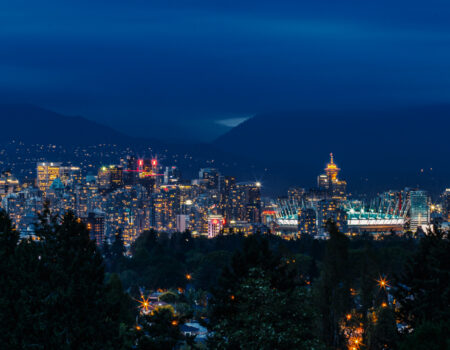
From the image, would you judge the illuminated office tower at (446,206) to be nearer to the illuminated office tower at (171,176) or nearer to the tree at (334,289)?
the illuminated office tower at (171,176)

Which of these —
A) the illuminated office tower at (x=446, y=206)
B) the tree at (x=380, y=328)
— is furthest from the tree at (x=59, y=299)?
the illuminated office tower at (x=446, y=206)

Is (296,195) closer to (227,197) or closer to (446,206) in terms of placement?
(227,197)

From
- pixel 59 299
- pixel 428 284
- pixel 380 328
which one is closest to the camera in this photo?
pixel 59 299

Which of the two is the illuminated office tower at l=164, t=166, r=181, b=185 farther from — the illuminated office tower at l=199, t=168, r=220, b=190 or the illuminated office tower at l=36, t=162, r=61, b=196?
the illuminated office tower at l=36, t=162, r=61, b=196

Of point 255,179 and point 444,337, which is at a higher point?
point 255,179

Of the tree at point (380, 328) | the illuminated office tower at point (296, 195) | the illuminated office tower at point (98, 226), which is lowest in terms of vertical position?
the tree at point (380, 328)

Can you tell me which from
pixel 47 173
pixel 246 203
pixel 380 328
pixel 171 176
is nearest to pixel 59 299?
pixel 380 328

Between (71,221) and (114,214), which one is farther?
(114,214)

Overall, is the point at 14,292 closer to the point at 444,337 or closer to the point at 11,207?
the point at 444,337

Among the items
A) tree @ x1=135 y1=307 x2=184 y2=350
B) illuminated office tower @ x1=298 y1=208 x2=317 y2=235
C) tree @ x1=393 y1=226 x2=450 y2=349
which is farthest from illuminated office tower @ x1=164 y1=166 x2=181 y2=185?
tree @ x1=135 y1=307 x2=184 y2=350

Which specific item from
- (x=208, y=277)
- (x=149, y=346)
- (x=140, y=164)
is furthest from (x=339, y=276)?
(x=140, y=164)

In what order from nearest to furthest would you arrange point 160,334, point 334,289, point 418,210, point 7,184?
1. point 160,334
2. point 334,289
3. point 418,210
4. point 7,184
